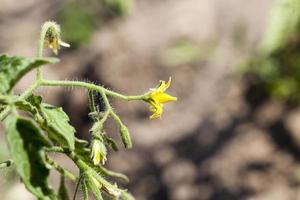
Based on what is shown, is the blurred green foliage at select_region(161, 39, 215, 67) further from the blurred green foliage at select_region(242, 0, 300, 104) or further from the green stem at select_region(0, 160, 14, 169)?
the green stem at select_region(0, 160, 14, 169)

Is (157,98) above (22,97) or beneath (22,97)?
above

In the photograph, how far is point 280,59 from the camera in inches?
218

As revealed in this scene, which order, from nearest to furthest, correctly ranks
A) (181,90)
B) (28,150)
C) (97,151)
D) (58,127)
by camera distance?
(28,150) < (58,127) < (97,151) < (181,90)

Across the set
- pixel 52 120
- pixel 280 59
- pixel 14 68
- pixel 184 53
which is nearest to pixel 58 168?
pixel 52 120

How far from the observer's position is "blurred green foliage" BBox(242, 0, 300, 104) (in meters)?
5.37

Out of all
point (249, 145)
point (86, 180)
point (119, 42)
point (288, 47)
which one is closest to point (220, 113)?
point (249, 145)

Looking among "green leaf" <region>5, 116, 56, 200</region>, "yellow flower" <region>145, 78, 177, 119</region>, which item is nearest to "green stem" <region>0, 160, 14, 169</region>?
"green leaf" <region>5, 116, 56, 200</region>

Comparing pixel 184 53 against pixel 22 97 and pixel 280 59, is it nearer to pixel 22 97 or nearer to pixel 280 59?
pixel 280 59

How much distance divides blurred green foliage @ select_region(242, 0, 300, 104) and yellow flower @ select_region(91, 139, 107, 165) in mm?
4092

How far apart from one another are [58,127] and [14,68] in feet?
0.48

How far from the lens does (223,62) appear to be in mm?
5836

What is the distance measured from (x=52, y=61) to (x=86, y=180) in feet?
1.11

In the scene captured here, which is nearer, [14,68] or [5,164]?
[14,68]

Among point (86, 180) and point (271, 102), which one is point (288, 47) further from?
point (86, 180)
